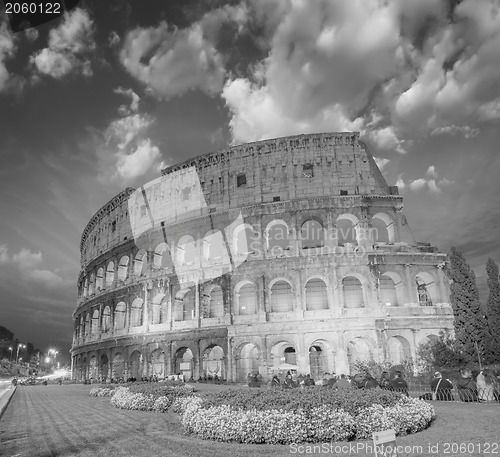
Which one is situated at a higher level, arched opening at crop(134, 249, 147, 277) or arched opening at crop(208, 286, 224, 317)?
arched opening at crop(134, 249, 147, 277)

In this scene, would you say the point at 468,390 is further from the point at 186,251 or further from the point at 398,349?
the point at 186,251

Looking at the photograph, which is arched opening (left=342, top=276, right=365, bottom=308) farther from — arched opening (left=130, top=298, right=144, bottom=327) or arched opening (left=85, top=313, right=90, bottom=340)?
arched opening (left=85, top=313, right=90, bottom=340)

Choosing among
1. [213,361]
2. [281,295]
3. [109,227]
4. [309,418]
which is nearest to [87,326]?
[109,227]

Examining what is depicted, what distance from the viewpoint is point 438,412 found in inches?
467

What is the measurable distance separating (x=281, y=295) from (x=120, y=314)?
18032 millimetres

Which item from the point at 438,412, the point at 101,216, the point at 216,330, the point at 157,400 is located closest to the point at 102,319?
the point at 101,216

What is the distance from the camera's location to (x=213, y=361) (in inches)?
1273

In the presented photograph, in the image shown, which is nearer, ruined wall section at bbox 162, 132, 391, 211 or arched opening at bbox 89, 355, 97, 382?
ruined wall section at bbox 162, 132, 391, 211

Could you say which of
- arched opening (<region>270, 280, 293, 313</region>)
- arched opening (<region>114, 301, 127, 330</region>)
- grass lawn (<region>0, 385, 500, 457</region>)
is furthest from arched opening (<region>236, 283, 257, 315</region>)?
grass lawn (<region>0, 385, 500, 457</region>)

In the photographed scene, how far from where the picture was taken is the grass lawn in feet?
28.0

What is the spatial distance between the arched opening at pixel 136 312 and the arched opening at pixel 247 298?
10.6 meters

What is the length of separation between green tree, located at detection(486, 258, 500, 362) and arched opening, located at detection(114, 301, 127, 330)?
31.8 m

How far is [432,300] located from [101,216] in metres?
37.3

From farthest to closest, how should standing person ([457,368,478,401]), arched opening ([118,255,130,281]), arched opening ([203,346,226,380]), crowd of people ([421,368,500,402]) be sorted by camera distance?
arched opening ([118,255,130,281]) < arched opening ([203,346,226,380]) < standing person ([457,368,478,401]) < crowd of people ([421,368,500,402])
